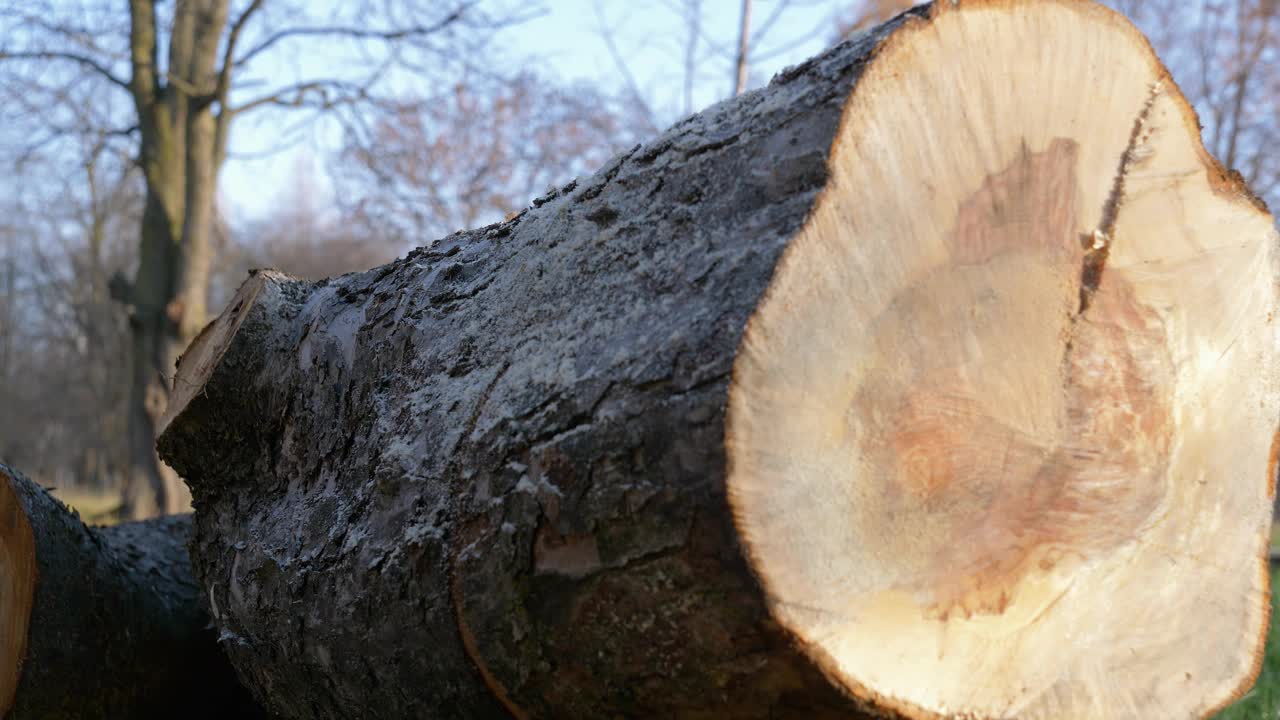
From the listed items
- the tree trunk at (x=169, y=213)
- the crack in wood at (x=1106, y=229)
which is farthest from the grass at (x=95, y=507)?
the crack in wood at (x=1106, y=229)

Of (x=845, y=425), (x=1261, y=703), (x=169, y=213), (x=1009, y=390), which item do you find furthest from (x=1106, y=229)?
(x=169, y=213)

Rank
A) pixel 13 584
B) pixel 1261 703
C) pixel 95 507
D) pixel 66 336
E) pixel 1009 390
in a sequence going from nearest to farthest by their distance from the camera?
pixel 1009 390 → pixel 13 584 → pixel 1261 703 → pixel 95 507 → pixel 66 336

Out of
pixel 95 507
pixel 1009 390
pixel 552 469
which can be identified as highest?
pixel 95 507

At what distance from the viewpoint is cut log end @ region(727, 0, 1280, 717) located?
3.91 ft

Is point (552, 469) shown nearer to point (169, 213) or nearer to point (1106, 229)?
point (1106, 229)

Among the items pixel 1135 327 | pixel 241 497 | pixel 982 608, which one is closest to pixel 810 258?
pixel 982 608

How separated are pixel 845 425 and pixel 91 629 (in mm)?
1864

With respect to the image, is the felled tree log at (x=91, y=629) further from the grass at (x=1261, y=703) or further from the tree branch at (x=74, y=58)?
the tree branch at (x=74, y=58)

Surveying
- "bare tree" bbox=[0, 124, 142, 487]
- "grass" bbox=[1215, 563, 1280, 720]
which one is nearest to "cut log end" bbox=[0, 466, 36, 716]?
"grass" bbox=[1215, 563, 1280, 720]

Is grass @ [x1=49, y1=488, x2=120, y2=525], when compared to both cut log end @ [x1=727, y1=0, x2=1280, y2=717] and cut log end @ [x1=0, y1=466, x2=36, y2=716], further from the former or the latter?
cut log end @ [x1=727, y1=0, x2=1280, y2=717]

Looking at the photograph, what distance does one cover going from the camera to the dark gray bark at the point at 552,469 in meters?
1.20

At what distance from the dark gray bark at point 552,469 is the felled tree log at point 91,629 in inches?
17.1

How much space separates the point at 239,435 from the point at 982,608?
1.57m

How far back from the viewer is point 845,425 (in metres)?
1.22
